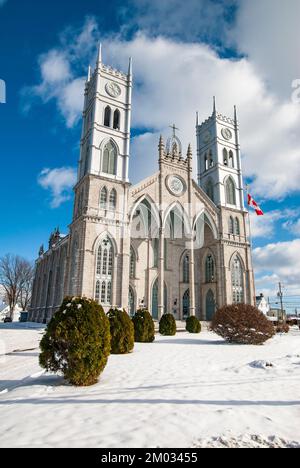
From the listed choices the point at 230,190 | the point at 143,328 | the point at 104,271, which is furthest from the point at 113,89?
the point at 143,328

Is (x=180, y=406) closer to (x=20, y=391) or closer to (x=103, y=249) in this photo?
(x=20, y=391)

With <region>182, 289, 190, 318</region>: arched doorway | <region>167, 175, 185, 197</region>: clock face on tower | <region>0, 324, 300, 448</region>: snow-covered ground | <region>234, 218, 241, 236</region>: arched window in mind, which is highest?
<region>167, 175, 185, 197</region>: clock face on tower

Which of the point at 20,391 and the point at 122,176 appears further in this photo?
the point at 122,176

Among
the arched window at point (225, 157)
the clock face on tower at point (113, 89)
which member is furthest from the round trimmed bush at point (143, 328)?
the arched window at point (225, 157)

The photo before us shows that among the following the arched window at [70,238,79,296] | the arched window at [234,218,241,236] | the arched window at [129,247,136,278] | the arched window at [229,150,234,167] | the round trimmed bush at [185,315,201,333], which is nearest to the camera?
the round trimmed bush at [185,315,201,333]

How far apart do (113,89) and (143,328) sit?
94.6ft

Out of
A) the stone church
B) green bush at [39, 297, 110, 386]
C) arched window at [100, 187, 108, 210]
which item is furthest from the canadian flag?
green bush at [39, 297, 110, 386]

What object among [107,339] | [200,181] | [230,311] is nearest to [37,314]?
[200,181]

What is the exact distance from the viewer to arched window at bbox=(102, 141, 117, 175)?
31312 mm

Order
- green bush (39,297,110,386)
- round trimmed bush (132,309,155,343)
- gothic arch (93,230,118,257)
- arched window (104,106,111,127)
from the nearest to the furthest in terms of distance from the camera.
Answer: green bush (39,297,110,386)
round trimmed bush (132,309,155,343)
gothic arch (93,230,118,257)
arched window (104,106,111,127)

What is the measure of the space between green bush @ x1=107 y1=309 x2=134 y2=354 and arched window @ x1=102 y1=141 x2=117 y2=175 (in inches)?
860

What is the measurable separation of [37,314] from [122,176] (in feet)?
73.9

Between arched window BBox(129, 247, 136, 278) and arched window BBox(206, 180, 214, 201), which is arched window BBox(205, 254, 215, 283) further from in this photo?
arched window BBox(129, 247, 136, 278)

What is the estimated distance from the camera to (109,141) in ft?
107
